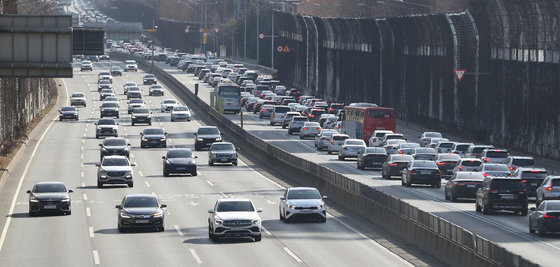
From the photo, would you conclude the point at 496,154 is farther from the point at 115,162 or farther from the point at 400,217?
the point at 400,217

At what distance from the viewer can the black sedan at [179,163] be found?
6869 centimetres

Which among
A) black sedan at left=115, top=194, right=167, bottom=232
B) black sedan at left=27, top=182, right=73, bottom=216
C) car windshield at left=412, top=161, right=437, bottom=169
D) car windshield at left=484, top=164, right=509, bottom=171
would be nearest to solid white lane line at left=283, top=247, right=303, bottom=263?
black sedan at left=115, top=194, right=167, bottom=232

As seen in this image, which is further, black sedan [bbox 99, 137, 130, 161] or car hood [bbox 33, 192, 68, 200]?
black sedan [bbox 99, 137, 130, 161]

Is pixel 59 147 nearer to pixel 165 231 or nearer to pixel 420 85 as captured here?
pixel 420 85

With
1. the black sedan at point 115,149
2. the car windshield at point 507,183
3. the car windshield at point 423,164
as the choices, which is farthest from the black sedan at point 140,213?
the black sedan at point 115,149

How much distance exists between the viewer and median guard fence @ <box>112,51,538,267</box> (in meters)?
31.1

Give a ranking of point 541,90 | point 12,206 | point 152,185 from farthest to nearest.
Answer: point 541,90 → point 152,185 → point 12,206

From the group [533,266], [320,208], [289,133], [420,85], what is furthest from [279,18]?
[533,266]

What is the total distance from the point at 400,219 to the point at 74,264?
10821 millimetres

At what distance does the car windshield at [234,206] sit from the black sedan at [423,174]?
20934mm

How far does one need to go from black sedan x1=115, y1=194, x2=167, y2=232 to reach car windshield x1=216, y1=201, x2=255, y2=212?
319 cm

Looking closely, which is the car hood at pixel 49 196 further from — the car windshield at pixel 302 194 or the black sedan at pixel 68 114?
the black sedan at pixel 68 114

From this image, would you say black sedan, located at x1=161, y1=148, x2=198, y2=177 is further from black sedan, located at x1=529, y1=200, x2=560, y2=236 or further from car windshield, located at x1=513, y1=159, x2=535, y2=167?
black sedan, located at x1=529, y1=200, x2=560, y2=236

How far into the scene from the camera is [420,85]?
115750 millimetres
